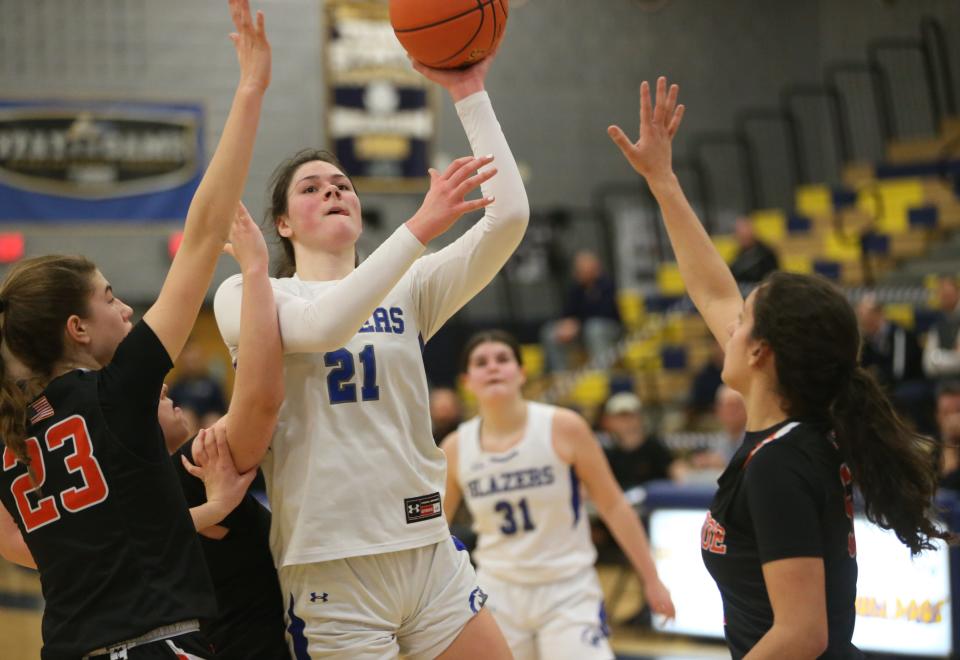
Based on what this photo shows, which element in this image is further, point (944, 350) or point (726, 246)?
point (726, 246)

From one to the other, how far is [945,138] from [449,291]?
1288cm

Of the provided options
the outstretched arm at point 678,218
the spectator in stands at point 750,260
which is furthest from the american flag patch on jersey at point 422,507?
the spectator in stands at point 750,260

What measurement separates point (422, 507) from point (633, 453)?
5986 mm

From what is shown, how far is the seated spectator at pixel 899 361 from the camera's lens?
8.91 metres

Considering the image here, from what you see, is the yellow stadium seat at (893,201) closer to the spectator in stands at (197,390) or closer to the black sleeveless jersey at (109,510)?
the spectator in stands at (197,390)

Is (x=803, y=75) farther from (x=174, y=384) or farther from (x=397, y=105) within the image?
(x=174, y=384)

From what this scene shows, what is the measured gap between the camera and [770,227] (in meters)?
14.8

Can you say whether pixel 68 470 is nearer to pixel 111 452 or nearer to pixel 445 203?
pixel 111 452

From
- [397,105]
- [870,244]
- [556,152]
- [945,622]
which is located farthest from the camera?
[556,152]

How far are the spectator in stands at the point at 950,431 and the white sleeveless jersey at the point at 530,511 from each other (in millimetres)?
2821

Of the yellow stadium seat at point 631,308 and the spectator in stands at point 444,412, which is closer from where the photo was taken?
the spectator in stands at point 444,412

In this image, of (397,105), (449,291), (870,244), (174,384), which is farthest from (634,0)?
(449,291)

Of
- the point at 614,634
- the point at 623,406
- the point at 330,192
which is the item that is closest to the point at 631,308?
the point at 623,406

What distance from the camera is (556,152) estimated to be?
15.8 metres
